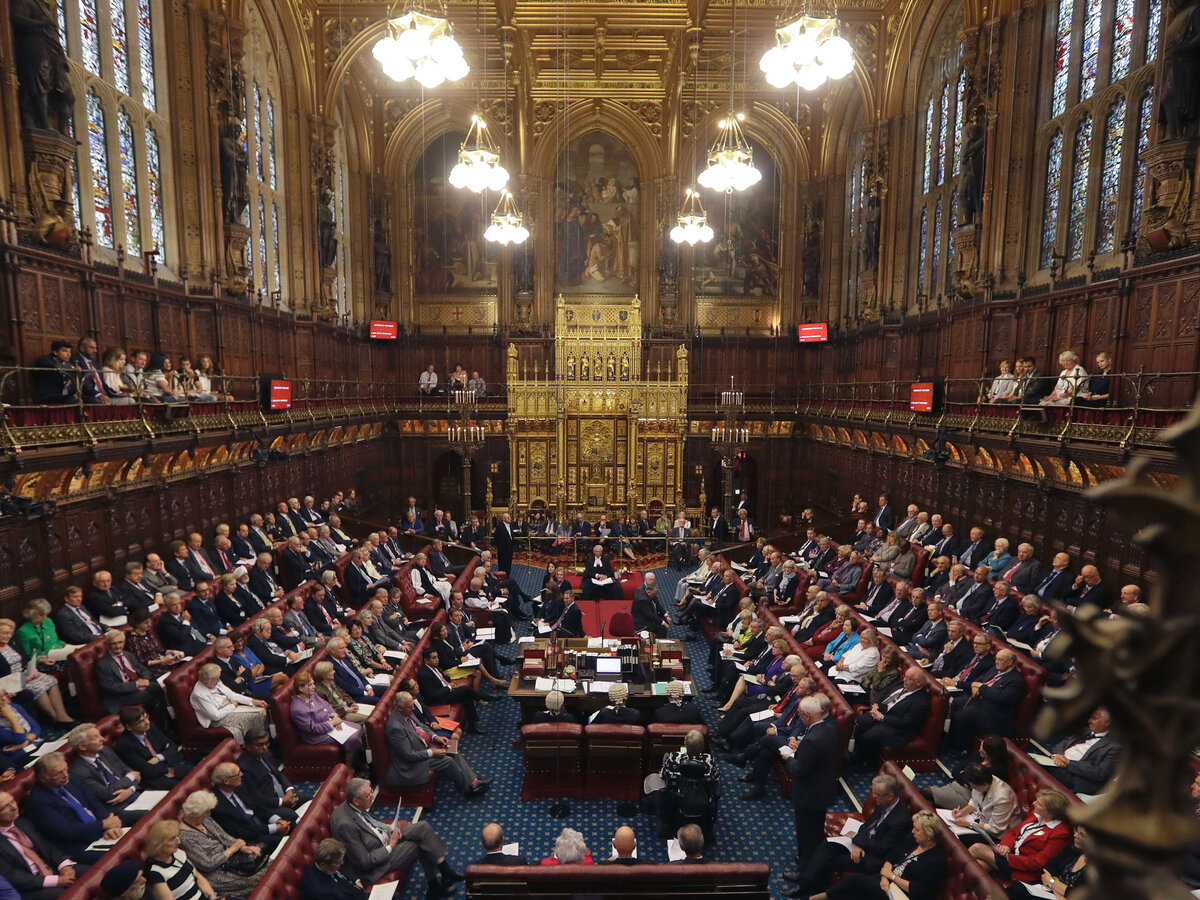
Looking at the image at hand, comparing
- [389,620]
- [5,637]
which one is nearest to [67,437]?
[5,637]

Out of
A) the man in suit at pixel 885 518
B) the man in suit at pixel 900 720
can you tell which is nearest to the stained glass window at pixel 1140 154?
the man in suit at pixel 885 518

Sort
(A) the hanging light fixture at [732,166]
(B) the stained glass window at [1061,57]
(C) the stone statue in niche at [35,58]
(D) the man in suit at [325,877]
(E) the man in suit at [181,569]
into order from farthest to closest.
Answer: (B) the stained glass window at [1061,57]
(E) the man in suit at [181,569]
(A) the hanging light fixture at [732,166]
(C) the stone statue in niche at [35,58]
(D) the man in suit at [325,877]

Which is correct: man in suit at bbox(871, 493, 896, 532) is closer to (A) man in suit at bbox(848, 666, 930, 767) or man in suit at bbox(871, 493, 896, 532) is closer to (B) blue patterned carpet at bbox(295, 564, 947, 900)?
(A) man in suit at bbox(848, 666, 930, 767)

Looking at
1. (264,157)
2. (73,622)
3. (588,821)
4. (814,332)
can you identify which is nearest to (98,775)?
(73,622)

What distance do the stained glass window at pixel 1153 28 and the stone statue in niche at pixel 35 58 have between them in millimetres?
17139

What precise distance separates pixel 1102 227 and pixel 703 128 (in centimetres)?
1614

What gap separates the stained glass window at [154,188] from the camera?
1338 cm

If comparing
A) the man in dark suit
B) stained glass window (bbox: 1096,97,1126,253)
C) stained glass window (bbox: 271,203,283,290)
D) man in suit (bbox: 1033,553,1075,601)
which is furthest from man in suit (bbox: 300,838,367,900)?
stained glass window (bbox: 271,203,283,290)

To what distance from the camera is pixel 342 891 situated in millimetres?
5207

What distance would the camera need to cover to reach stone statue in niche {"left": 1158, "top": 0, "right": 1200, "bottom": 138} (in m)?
9.03

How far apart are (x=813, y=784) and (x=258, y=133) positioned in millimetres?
19734

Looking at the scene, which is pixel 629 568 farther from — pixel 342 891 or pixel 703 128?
pixel 703 128

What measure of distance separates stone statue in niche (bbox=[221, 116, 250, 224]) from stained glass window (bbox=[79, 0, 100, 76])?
281 centimetres

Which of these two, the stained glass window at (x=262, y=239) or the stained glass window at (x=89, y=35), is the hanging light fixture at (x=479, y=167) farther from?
the stained glass window at (x=262, y=239)
